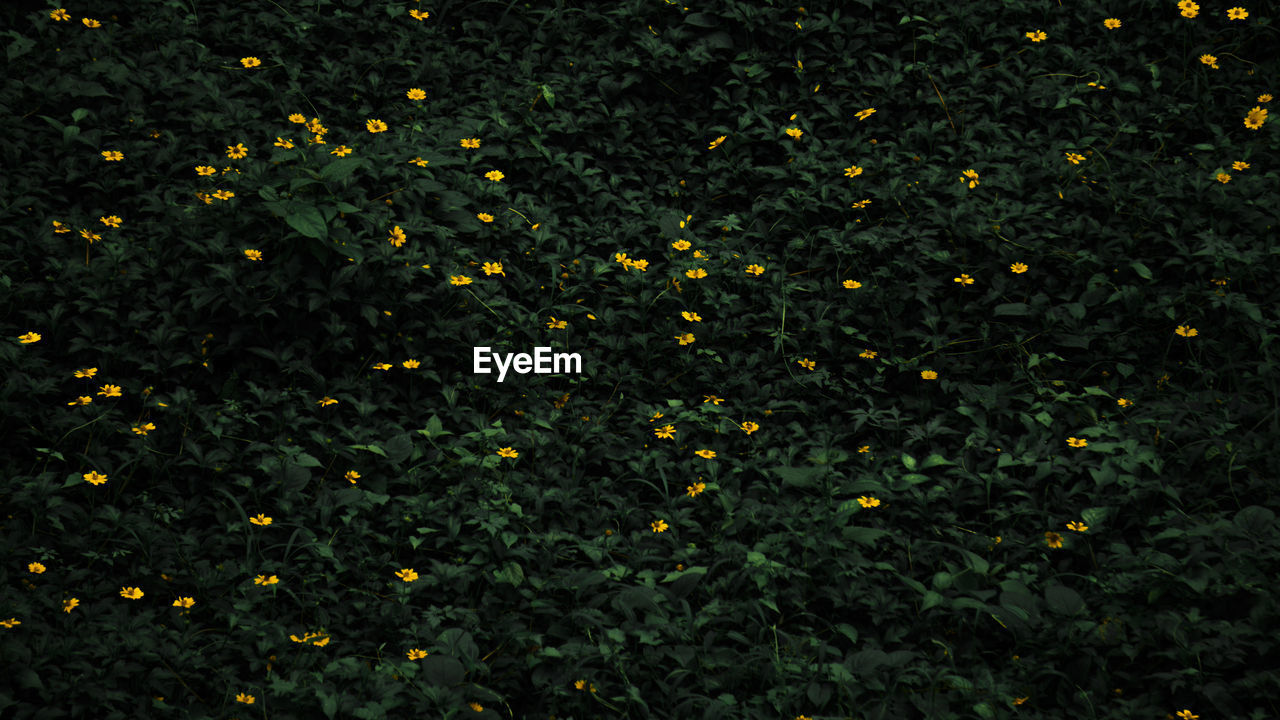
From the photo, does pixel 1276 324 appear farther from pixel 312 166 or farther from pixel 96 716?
pixel 96 716

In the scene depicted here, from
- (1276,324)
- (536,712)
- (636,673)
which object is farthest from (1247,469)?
(536,712)

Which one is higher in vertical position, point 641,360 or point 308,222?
point 308,222

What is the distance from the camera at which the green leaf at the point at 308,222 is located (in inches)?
157

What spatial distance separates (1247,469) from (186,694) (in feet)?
13.3

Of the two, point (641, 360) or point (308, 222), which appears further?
point (641, 360)

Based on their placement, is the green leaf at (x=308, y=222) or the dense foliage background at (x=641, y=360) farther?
the green leaf at (x=308, y=222)

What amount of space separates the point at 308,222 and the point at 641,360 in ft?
5.56

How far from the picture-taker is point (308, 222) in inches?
159

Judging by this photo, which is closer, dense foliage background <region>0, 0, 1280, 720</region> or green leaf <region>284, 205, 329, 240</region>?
dense foliage background <region>0, 0, 1280, 720</region>

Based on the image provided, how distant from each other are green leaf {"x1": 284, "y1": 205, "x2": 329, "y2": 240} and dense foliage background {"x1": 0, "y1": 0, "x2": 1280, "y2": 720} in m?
0.03

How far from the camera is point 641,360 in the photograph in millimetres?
4398

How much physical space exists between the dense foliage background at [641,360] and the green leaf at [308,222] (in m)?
0.03

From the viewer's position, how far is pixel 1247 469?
3547 mm

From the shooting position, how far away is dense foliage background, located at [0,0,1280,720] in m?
3.07
